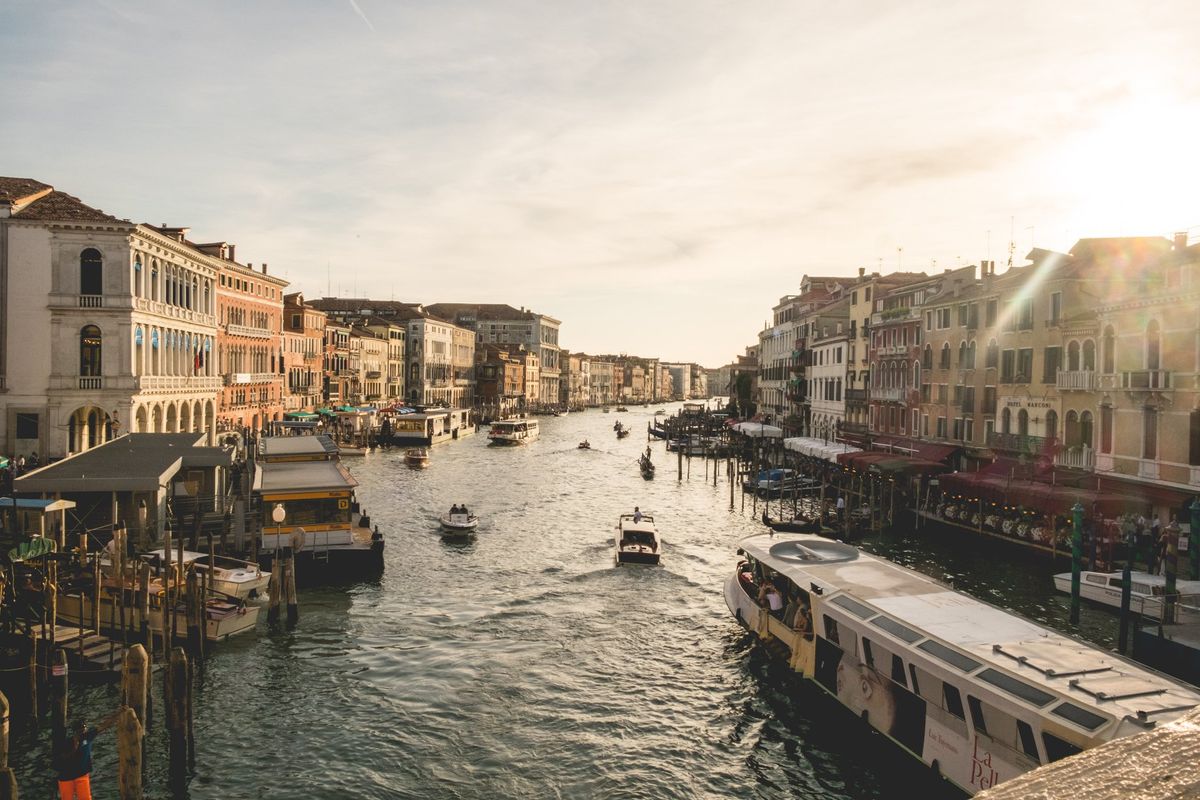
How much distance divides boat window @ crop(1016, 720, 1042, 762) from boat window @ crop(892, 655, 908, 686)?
2.59 m

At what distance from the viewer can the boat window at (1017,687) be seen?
11.6 meters

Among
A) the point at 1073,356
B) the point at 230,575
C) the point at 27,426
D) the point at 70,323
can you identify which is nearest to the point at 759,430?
the point at 1073,356

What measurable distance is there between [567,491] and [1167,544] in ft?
100

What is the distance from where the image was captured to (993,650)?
1314 centimetres

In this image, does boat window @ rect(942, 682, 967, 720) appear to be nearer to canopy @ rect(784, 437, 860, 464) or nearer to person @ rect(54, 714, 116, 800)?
person @ rect(54, 714, 116, 800)

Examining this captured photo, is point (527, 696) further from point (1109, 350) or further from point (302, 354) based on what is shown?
point (302, 354)

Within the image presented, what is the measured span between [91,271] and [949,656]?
117 ft

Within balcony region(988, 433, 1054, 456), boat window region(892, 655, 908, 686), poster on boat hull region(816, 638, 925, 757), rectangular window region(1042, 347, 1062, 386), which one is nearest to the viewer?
poster on boat hull region(816, 638, 925, 757)

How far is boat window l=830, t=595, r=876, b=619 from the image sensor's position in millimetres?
15748

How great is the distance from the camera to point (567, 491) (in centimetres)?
4822

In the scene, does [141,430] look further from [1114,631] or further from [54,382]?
[1114,631]

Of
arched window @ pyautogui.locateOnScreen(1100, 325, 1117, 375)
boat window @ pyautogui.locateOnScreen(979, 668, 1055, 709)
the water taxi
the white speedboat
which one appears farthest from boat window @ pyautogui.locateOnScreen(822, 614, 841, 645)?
the water taxi

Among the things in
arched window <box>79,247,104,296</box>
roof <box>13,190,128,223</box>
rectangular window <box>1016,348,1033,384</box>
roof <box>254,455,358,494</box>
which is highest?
roof <box>13,190,128,223</box>

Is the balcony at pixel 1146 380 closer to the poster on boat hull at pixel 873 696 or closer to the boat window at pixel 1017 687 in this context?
the poster on boat hull at pixel 873 696
